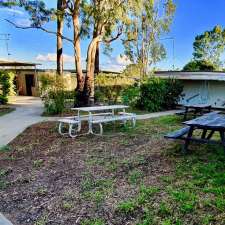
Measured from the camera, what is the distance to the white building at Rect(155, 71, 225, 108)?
15.9 m

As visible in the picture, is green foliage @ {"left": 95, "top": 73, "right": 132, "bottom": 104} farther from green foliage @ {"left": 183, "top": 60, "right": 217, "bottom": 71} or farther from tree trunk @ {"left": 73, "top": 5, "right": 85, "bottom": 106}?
green foliage @ {"left": 183, "top": 60, "right": 217, "bottom": 71}

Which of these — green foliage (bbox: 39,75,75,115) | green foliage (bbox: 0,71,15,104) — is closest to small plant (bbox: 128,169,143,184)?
green foliage (bbox: 39,75,75,115)

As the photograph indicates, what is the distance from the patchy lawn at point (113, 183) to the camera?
158 inches

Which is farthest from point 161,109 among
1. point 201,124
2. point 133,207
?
point 133,207

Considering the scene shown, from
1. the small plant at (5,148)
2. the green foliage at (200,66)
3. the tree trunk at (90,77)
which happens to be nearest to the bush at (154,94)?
the tree trunk at (90,77)

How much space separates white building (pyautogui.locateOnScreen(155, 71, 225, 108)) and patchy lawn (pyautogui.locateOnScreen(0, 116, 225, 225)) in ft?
28.6

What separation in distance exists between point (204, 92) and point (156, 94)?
10.1 ft

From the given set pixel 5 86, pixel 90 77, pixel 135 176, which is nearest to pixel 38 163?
pixel 135 176

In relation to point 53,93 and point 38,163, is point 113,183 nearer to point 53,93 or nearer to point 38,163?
point 38,163

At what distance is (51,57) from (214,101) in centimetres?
1943

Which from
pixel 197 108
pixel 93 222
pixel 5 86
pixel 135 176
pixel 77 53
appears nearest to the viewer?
pixel 93 222

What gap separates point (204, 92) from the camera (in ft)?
55.2

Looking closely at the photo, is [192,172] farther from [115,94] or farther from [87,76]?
[115,94]

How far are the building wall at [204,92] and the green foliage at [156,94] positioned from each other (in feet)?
5.06
